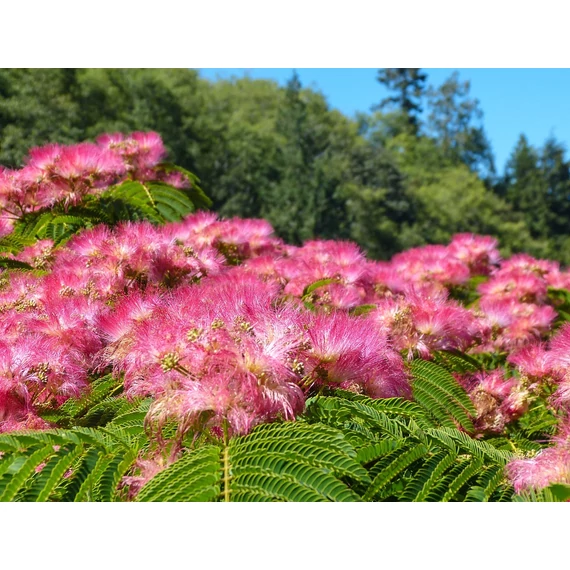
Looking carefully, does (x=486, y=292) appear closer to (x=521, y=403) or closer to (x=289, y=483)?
(x=521, y=403)

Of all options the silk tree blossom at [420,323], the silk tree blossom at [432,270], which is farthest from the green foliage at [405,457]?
the silk tree blossom at [432,270]

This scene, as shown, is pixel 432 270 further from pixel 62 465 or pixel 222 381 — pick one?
pixel 62 465

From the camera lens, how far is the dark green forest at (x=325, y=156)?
69.6 ft

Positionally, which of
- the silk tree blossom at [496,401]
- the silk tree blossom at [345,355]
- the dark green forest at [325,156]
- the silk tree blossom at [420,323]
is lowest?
the silk tree blossom at [496,401]

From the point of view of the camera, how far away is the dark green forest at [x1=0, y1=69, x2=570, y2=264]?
835 inches

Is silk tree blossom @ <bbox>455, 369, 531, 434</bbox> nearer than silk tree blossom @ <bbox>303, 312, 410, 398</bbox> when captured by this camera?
No

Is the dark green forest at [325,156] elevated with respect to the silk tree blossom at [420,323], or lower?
elevated

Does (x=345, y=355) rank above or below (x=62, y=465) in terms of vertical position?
above

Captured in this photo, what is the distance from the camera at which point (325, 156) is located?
1049 inches

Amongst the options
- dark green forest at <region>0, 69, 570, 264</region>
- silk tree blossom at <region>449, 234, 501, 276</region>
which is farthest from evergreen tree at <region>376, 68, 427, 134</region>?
silk tree blossom at <region>449, 234, 501, 276</region>

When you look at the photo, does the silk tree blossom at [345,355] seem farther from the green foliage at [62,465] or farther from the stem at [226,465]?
the green foliage at [62,465]

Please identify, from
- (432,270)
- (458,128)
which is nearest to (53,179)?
(432,270)

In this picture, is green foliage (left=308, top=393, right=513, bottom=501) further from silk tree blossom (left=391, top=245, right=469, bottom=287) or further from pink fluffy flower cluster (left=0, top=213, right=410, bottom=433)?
silk tree blossom (left=391, top=245, right=469, bottom=287)

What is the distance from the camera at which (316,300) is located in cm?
249
